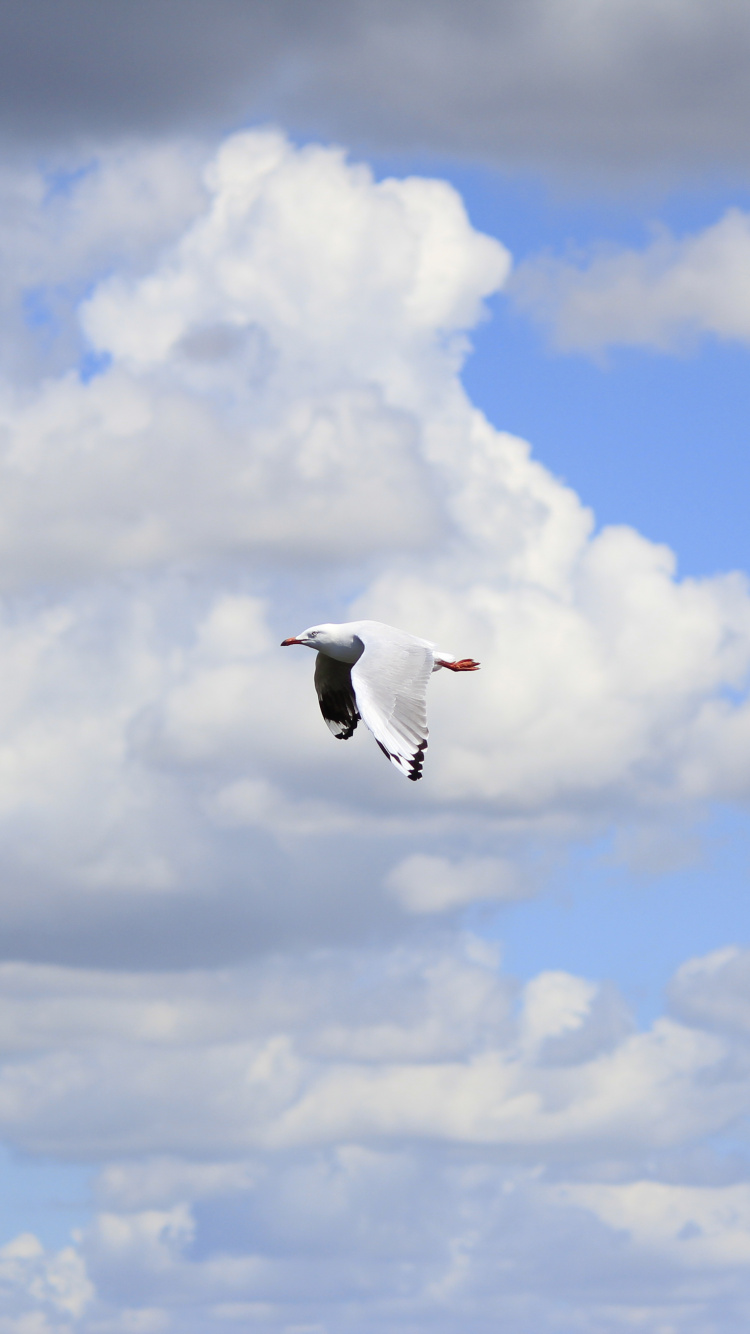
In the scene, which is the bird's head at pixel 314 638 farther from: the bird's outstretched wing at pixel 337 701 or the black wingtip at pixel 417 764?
the black wingtip at pixel 417 764

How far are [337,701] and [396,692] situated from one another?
1174cm

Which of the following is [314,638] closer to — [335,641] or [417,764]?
[335,641]

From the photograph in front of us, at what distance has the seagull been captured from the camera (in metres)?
42.2

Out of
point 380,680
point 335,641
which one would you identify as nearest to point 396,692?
point 380,680

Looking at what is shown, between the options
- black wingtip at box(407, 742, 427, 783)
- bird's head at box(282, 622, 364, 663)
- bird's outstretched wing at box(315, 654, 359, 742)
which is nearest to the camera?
black wingtip at box(407, 742, 427, 783)

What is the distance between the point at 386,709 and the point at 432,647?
18.2 feet

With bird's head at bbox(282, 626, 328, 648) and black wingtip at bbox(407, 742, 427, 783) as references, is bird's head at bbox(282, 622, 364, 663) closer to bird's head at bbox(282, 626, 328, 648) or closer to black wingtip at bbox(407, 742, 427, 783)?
bird's head at bbox(282, 626, 328, 648)

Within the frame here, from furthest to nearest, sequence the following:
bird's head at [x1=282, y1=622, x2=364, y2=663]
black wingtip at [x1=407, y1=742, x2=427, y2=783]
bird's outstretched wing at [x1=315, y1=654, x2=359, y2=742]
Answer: bird's outstretched wing at [x1=315, y1=654, x2=359, y2=742] < bird's head at [x1=282, y1=622, x2=364, y2=663] < black wingtip at [x1=407, y1=742, x2=427, y2=783]

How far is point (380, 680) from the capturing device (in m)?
44.8

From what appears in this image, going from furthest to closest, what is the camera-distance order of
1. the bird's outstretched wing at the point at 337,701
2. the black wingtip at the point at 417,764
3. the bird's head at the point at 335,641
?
the bird's outstretched wing at the point at 337,701 < the bird's head at the point at 335,641 < the black wingtip at the point at 417,764

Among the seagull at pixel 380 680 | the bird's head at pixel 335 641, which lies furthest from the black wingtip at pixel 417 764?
the bird's head at pixel 335 641

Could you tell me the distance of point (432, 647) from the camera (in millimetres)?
48531

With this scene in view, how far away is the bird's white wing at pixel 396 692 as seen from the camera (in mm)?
41656

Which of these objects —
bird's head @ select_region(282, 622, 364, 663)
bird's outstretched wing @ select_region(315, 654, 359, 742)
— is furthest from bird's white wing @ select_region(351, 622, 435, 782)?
bird's outstretched wing @ select_region(315, 654, 359, 742)
